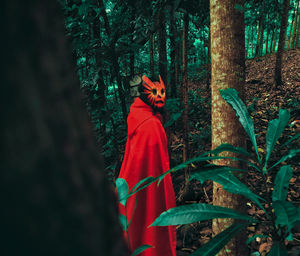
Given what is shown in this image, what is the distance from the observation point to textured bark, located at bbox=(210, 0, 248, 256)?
1121 mm

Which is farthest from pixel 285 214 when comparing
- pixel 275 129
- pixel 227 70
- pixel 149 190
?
pixel 149 190

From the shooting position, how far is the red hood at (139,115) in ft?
6.12

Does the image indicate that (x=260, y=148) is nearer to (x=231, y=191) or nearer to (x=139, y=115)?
(x=139, y=115)

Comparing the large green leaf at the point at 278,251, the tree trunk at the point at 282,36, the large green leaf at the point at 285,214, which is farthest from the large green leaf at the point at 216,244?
the tree trunk at the point at 282,36

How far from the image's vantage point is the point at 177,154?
13.6 ft

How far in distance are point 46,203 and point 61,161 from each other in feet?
0.16

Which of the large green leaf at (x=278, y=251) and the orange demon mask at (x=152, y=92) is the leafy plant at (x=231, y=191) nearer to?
the large green leaf at (x=278, y=251)

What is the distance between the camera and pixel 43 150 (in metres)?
0.21

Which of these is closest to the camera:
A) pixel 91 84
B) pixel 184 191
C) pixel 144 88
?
pixel 144 88

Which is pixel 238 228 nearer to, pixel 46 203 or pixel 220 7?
pixel 46 203

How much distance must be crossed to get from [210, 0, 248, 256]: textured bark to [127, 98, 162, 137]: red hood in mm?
785

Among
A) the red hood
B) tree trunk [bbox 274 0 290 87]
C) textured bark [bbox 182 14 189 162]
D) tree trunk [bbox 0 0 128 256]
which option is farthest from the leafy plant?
tree trunk [bbox 274 0 290 87]

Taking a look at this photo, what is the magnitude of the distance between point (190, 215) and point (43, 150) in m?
0.72

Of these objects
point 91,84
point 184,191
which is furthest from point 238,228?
point 91,84
